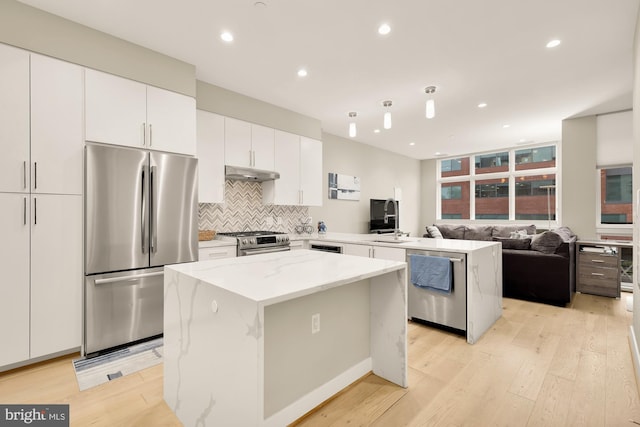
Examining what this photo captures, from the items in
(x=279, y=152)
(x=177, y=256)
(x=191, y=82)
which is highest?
(x=191, y=82)

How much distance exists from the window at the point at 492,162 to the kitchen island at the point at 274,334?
23.2 feet

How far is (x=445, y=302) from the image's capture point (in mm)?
2930

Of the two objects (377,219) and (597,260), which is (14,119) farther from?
(597,260)

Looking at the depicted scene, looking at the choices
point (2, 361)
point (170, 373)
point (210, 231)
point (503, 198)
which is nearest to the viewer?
point (170, 373)

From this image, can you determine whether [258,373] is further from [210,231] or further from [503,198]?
[503,198]

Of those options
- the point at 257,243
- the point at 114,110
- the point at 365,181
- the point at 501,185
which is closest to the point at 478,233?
the point at 501,185

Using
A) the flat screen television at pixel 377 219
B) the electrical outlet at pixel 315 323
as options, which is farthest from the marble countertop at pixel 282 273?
the flat screen television at pixel 377 219

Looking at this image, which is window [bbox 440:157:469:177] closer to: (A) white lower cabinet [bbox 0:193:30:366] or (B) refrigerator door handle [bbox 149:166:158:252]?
(B) refrigerator door handle [bbox 149:166:158:252]

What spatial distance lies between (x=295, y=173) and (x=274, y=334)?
3.31 m

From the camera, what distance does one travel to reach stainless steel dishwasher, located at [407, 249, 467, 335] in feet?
9.16

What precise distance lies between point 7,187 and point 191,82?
6.05 feet

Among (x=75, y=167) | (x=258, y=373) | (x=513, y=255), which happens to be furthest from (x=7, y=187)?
(x=513, y=255)

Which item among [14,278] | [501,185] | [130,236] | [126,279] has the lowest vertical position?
[126,279]

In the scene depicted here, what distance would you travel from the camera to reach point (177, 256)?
2.97m
